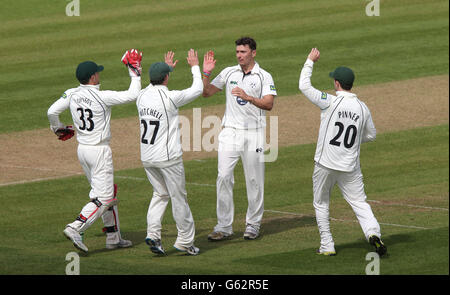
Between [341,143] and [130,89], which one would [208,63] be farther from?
[341,143]

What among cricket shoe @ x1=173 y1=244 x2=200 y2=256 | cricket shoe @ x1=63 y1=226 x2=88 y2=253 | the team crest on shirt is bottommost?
cricket shoe @ x1=173 y1=244 x2=200 y2=256

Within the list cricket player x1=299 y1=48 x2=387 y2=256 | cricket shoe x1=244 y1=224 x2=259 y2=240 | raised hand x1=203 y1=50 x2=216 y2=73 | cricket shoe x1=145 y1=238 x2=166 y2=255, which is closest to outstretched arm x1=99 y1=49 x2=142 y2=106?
raised hand x1=203 y1=50 x2=216 y2=73

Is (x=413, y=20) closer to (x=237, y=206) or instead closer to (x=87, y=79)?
(x=237, y=206)

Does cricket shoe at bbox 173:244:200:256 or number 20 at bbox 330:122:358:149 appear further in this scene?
cricket shoe at bbox 173:244:200:256

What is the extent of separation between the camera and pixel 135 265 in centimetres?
1051

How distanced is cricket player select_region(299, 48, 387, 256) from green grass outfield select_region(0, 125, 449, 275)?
392mm

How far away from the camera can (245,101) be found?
39.9 ft

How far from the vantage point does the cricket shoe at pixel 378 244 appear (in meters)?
10.7

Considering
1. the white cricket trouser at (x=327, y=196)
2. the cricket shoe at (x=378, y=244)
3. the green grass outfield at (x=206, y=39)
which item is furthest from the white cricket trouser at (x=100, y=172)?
the green grass outfield at (x=206, y=39)

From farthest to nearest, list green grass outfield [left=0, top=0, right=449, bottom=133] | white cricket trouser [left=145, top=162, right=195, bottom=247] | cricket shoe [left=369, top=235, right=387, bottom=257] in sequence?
green grass outfield [left=0, top=0, right=449, bottom=133] < white cricket trouser [left=145, top=162, right=195, bottom=247] < cricket shoe [left=369, top=235, right=387, bottom=257]

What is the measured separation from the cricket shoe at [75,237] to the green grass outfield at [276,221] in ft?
0.65

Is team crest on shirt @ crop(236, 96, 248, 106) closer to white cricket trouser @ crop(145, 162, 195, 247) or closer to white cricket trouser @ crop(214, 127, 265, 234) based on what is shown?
white cricket trouser @ crop(214, 127, 265, 234)

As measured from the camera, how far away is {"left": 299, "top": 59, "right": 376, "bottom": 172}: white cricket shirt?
1100 centimetres
